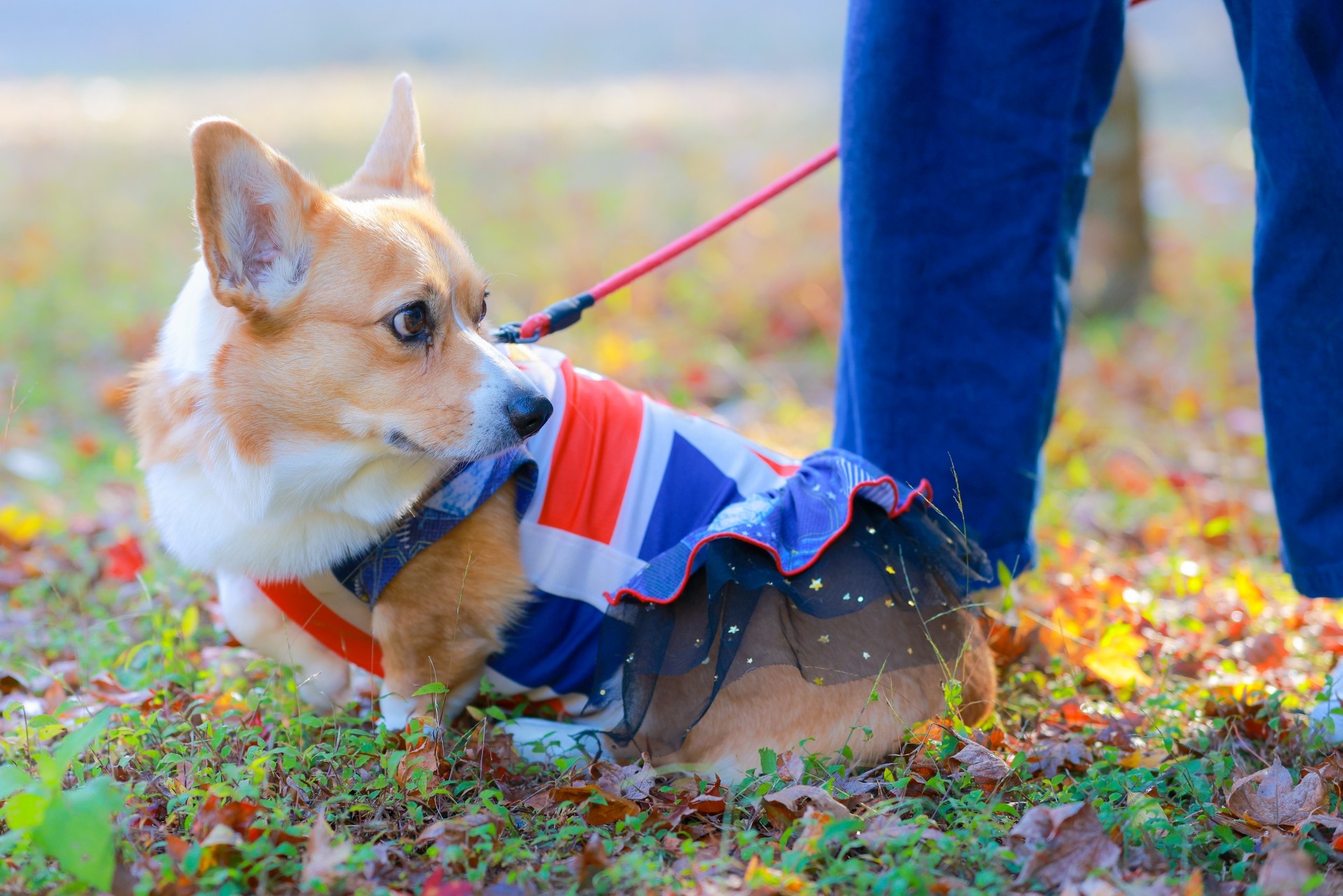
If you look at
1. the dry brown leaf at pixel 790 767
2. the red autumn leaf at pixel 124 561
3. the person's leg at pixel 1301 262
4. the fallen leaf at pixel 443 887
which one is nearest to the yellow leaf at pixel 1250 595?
the person's leg at pixel 1301 262

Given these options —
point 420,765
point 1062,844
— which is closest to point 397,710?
point 420,765

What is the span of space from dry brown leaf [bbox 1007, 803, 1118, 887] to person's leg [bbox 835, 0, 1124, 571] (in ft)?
3.53

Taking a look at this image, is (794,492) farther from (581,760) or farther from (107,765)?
(107,765)

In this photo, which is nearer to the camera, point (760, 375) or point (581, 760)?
point (581, 760)

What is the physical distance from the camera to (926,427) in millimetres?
2830

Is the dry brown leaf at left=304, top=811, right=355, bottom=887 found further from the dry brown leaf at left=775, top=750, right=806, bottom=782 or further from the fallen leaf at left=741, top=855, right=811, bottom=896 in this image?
the dry brown leaf at left=775, top=750, right=806, bottom=782

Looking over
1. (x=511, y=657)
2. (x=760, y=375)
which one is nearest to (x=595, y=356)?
(x=760, y=375)

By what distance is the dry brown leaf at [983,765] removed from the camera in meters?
2.19

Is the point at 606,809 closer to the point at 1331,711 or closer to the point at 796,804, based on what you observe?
the point at 796,804

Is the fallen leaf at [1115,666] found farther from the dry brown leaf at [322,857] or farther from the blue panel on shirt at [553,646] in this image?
the dry brown leaf at [322,857]

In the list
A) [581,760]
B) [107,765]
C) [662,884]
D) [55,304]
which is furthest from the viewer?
[55,304]

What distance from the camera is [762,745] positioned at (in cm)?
230

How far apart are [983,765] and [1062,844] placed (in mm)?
353

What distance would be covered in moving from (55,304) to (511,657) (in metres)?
5.17
